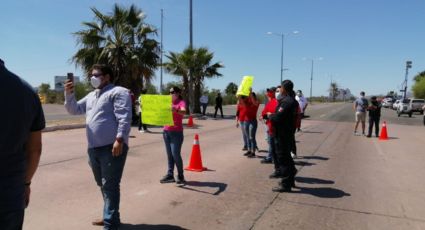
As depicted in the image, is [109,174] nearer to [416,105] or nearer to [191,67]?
[191,67]

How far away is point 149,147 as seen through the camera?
40.2 feet

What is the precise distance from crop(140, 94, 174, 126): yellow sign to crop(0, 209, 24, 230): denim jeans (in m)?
4.41

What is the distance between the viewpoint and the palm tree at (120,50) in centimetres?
2119

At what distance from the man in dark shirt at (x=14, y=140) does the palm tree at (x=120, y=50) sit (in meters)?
18.8

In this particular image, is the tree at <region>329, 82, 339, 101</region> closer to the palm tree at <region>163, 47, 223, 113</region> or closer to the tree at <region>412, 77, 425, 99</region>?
the tree at <region>412, 77, 425, 99</region>

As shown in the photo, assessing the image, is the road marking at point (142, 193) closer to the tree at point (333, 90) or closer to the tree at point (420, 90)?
the tree at point (420, 90)

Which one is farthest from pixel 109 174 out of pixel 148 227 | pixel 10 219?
pixel 10 219

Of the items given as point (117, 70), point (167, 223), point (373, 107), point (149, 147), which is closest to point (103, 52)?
point (117, 70)

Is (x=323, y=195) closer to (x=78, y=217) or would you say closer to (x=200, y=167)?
(x=200, y=167)

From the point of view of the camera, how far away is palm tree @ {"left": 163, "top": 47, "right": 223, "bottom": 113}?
29.6m

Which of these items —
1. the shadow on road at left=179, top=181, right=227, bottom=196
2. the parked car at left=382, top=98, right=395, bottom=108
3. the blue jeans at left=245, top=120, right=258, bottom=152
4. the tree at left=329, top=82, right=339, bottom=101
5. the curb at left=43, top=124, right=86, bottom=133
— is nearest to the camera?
the shadow on road at left=179, top=181, right=227, bottom=196

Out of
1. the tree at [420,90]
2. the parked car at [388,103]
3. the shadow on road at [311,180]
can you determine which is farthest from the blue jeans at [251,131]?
the tree at [420,90]

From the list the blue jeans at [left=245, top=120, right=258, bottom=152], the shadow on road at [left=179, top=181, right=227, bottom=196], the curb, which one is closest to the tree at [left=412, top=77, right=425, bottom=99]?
the curb

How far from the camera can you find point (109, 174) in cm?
467
